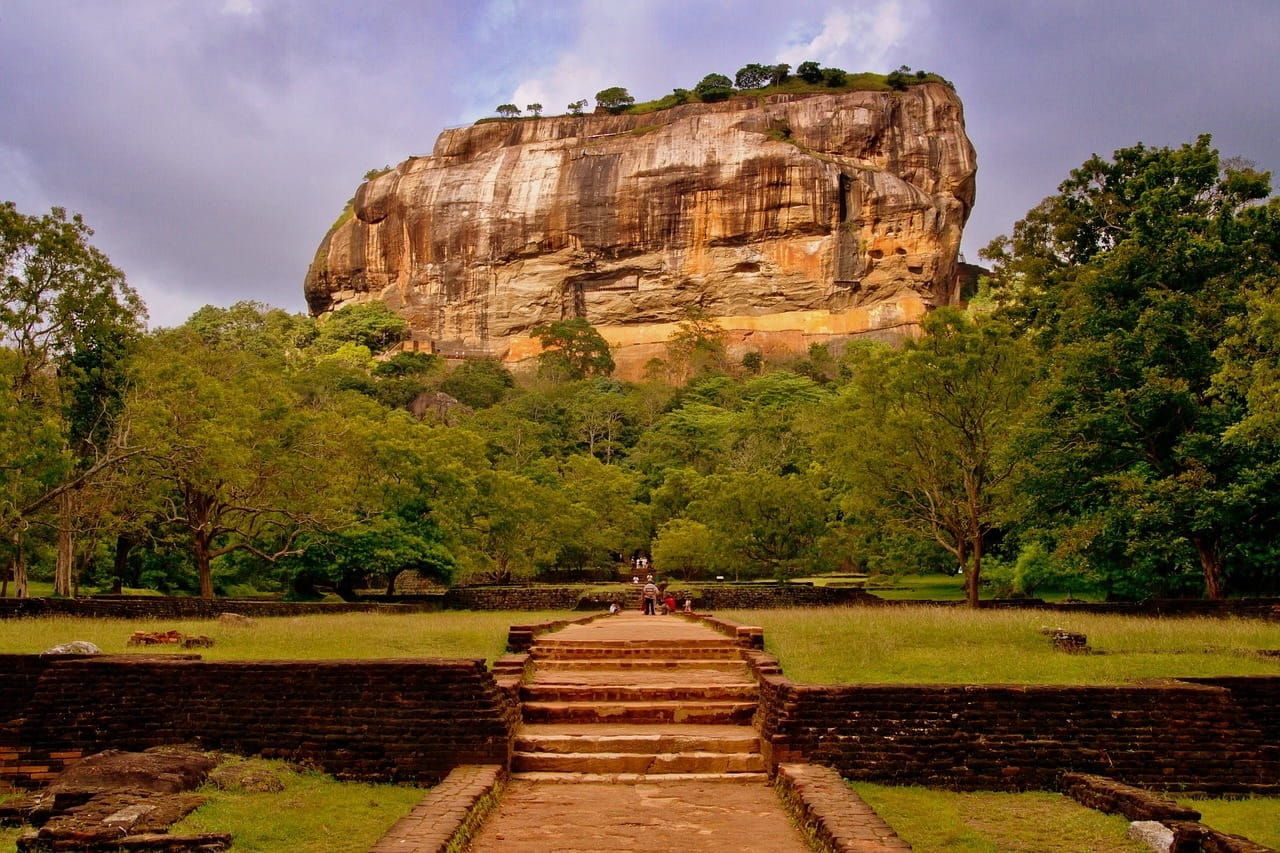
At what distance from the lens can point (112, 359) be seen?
2262 cm

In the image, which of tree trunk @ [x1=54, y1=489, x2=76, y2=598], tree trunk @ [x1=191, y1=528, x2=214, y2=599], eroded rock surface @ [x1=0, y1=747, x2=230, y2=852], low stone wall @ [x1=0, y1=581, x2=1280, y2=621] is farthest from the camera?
tree trunk @ [x1=191, y1=528, x2=214, y2=599]

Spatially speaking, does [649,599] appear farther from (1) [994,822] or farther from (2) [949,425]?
(1) [994,822]

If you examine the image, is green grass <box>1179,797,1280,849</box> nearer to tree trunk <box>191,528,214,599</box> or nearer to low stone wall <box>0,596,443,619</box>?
low stone wall <box>0,596,443,619</box>

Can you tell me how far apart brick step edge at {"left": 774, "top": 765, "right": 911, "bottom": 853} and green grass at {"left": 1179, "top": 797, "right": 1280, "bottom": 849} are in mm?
2208

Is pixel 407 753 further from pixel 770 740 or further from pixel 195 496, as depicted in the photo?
pixel 195 496

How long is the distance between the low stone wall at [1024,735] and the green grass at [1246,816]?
216 millimetres

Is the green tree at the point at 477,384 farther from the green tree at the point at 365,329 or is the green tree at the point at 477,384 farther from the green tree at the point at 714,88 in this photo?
the green tree at the point at 714,88

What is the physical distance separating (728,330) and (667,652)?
66.2 m

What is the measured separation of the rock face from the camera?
7525cm

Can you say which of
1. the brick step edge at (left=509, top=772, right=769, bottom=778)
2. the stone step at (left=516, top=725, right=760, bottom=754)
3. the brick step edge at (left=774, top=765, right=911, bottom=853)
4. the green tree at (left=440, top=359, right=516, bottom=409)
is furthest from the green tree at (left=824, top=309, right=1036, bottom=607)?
the green tree at (left=440, top=359, right=516, bottom=409)

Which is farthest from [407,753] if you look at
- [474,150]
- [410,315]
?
[474,150]

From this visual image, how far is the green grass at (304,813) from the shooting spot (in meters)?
6.54

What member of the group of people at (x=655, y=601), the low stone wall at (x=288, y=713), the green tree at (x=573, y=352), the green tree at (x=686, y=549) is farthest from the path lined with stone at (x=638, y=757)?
the green tree at (x=573, y=352)

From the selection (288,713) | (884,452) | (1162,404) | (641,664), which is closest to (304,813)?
(288,713)
